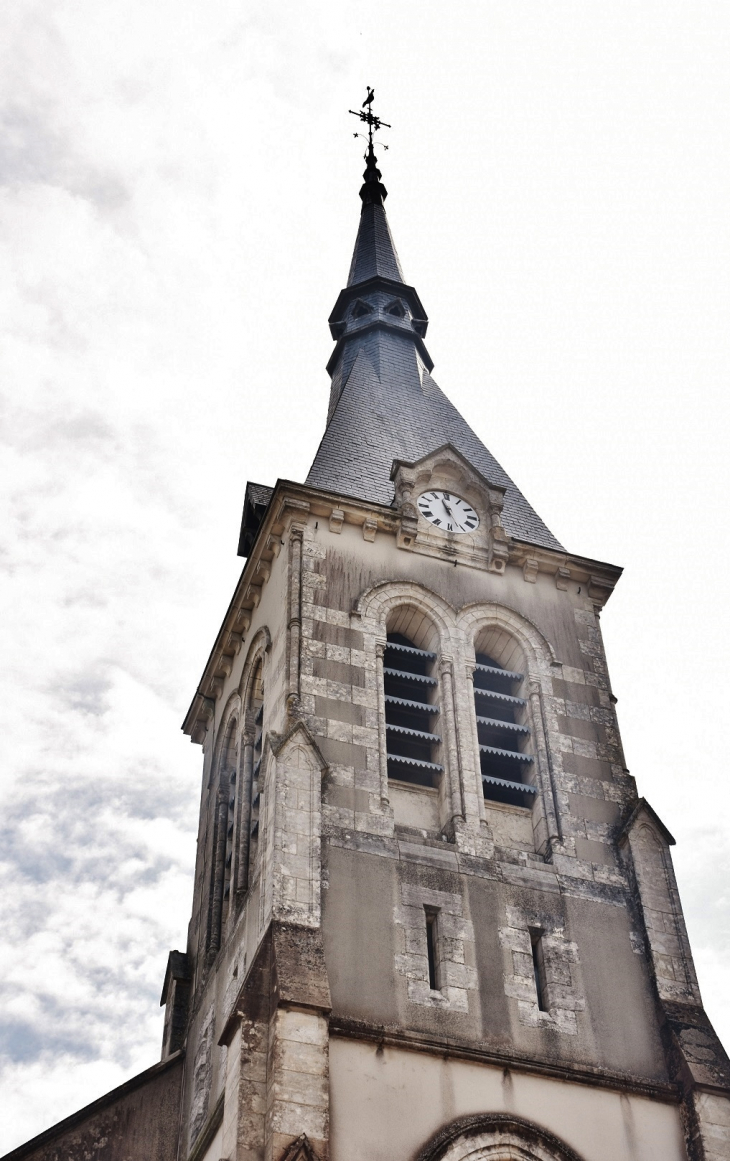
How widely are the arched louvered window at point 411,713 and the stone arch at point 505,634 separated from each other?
0.94m

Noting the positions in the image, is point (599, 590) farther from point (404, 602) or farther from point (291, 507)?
point (291, 507)

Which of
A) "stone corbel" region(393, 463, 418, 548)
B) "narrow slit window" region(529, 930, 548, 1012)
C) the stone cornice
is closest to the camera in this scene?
the stone cornice

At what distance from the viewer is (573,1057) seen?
61.3ft

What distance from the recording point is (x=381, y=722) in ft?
70.4

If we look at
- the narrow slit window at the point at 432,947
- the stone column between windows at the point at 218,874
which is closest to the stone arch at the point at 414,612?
the stone column between windows at the point at 218,874

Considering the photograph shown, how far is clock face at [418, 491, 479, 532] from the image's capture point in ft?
81.6

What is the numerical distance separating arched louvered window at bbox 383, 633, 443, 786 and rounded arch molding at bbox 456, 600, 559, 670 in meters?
0.82

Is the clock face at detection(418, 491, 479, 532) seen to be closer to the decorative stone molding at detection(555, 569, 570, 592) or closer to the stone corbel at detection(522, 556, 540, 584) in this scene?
the stone corbel at detection(522, 556, 540, 584)

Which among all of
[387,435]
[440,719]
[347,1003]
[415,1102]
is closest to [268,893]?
[347,1003]

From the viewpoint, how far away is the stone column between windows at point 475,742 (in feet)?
69.1

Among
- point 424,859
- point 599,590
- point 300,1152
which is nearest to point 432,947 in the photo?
point 424,859

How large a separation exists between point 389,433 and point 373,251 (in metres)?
9.50

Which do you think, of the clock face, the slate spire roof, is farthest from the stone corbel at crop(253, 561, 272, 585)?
the clock face

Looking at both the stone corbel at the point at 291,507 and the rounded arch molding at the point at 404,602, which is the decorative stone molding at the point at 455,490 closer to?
the rounded arch molding at the point at 404,602
